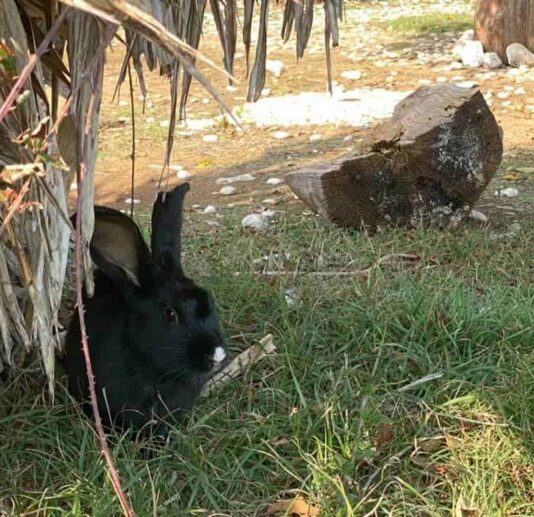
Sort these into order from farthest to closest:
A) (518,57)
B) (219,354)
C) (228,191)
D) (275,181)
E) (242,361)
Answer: (518,57)
(275,181)
(228,191)
(242,361)
(219,354)

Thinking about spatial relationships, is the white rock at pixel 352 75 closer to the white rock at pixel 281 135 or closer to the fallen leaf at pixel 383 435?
the white rock at pixel 281 135

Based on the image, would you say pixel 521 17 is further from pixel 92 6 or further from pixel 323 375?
pixel 92 6

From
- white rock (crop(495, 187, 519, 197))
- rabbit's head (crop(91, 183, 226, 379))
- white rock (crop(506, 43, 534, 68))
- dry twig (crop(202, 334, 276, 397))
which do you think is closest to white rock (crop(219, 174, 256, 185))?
white rock (crop(495, 187, 519, 197))

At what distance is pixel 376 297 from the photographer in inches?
149

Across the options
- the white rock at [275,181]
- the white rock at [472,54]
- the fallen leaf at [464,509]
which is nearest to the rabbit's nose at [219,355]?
the fallen leaf at [464,509]

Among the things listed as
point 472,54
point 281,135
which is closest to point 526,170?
point 281,135

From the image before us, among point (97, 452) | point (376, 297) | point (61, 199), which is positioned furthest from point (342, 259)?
point (61, 199)

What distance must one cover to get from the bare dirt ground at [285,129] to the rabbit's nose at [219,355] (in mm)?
1783

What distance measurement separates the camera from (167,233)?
3.10 meters

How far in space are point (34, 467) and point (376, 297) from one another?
4.88 ft

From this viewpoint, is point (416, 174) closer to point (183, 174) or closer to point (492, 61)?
point (183, 174)

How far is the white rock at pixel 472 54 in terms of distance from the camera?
30.6 ft

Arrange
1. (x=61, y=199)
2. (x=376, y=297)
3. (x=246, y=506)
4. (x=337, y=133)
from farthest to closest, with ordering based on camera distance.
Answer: (x=337, y=133), (x=376, y=297), (x=246, y=506), (x=61, y=199)

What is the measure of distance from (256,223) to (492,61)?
488cm
